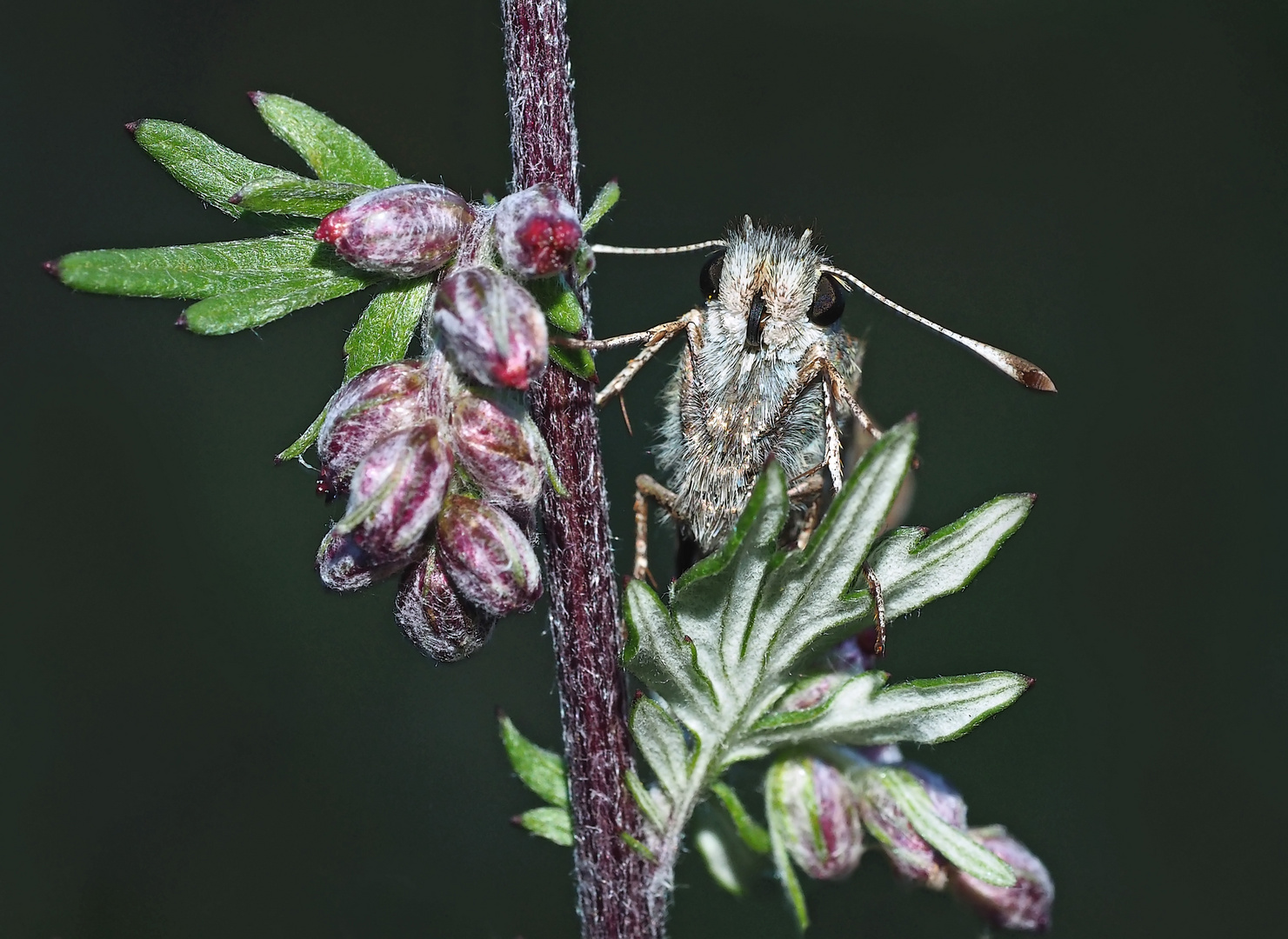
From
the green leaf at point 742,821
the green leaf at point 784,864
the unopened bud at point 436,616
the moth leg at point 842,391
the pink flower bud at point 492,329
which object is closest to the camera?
the pink flower bud at point 492,329

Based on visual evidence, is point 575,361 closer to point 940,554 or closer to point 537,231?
point 537,231

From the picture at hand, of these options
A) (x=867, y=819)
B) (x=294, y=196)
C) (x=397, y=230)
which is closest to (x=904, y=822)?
(x=867, y=819)

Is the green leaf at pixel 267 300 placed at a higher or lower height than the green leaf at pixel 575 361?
higher

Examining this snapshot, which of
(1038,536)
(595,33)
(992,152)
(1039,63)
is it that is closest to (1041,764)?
(1038,536)

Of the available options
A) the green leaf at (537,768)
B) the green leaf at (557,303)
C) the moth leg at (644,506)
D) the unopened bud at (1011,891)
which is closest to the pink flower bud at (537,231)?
the green leaf at (557,303)

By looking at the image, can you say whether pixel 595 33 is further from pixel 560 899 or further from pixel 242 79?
pixel 560 899

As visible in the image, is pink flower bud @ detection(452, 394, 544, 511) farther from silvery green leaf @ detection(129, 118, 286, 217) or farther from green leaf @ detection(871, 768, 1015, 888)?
green leaf @ detection(871, 768, 1015, 888)

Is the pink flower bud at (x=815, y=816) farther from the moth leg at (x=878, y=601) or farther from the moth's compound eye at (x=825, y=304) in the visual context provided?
the moth's compound eye at (x=825, y=304)

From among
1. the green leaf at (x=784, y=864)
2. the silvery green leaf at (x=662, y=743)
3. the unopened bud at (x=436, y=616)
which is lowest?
the green leaf at (x=784, y=864)
